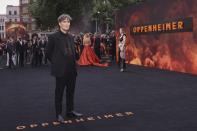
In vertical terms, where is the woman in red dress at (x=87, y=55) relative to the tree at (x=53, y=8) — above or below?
below

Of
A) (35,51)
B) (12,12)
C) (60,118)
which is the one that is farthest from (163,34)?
(12,12)

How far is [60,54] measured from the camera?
784cm

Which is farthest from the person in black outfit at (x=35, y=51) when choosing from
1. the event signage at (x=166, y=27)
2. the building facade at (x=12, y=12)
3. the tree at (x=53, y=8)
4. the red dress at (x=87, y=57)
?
the building facade at (x=12, y=12)

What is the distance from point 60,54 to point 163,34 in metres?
11.2

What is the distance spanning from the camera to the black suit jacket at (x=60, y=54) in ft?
25.6

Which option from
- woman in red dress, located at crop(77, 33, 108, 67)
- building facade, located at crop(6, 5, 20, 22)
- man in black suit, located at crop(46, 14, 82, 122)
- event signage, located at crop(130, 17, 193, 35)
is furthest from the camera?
building facade, located at crop(6, 5, 20, 22)

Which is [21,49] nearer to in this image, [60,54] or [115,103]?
[115,103]

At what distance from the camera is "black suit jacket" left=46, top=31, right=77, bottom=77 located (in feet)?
25.6

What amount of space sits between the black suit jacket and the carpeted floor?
972mm

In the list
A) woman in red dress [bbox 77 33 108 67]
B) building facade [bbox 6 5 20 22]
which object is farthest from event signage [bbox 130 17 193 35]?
building facade [bbox 6 5 20 22]

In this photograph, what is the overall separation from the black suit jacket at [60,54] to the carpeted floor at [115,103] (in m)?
0.97

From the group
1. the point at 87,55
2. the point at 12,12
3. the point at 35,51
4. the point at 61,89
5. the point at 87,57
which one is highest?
the point at 12,12

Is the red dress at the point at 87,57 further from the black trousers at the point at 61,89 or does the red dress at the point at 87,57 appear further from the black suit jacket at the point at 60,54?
→ the black suit jacket at the point at 60,54

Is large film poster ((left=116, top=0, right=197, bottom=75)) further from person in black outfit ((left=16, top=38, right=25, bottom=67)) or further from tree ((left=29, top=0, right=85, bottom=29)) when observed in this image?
tree ((left=29, top=0, right=85, bottom=29))
